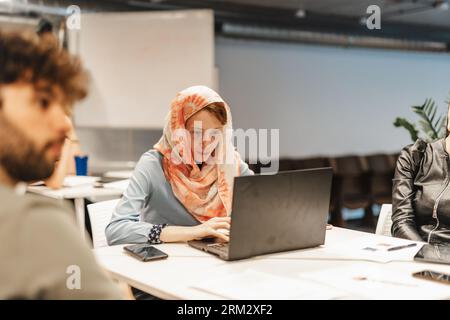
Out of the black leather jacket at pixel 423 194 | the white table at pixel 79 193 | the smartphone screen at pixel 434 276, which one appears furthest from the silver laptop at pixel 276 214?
the white table at pixel 79 193

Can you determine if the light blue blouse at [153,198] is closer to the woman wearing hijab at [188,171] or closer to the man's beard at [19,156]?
the woman wearing hijab at [188,171]

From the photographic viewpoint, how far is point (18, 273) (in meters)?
0.90

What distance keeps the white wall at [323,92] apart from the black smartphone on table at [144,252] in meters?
4.92

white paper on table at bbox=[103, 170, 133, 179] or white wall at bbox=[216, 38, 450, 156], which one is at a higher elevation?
white wall at bbox=[216, 38, 450, 156]

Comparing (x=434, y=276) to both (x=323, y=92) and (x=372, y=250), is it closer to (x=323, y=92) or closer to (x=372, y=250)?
(x=372, y=250)

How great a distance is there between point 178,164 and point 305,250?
70 cm

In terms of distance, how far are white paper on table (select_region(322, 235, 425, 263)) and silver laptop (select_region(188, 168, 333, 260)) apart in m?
0.09

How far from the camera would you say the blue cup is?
4371mm

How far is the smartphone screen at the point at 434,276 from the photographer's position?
160cm

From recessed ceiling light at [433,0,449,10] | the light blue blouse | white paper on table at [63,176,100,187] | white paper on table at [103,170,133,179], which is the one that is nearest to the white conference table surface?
the light blue blouse

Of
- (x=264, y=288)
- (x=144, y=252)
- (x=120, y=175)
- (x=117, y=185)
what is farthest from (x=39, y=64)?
(x=120, y=175)

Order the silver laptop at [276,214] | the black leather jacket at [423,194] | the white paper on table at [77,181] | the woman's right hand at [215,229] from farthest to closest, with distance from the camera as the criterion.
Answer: the white paper on table at [77,181] < the black leather jacket at [423,194] < the woman's right hand at [215,229] < the silver laptop at [276,214]

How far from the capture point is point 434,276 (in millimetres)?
1620

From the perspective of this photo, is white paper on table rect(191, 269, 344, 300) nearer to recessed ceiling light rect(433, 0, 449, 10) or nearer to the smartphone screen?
the smartphone screen
